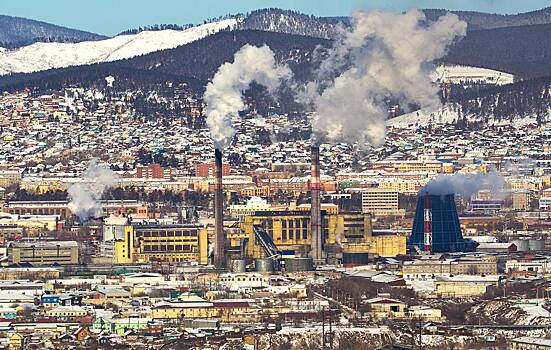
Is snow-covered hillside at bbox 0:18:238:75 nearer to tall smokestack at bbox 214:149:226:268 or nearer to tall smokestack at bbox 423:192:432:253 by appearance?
tall smokestack at bbox 423:192:432:253

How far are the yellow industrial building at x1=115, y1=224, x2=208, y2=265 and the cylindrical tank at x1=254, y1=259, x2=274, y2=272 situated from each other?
4.19m

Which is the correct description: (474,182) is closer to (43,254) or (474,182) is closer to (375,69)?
(375,69)

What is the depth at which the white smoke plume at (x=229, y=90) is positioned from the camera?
2662 inches

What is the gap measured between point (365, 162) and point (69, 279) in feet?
117

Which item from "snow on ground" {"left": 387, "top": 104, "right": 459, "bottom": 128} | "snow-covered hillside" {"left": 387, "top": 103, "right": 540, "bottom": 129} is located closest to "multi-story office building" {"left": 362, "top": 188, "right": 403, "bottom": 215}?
"snow-covered hillside" {"left": 387, "top": 103, "right": 540, "bottom": 129}

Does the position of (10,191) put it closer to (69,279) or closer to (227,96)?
(227,96)

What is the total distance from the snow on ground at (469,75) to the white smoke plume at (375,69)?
33.6 meters

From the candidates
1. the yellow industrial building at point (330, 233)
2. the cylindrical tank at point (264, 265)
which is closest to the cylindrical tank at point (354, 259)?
the yellow industrial building at point (330, 233)

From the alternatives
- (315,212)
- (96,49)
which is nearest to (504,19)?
(96,49)

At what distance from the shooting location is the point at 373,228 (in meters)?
71.1

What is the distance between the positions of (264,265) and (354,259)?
2.96m

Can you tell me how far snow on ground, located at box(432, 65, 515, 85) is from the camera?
11269 cm

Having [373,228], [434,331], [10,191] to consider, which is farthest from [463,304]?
[10,191]

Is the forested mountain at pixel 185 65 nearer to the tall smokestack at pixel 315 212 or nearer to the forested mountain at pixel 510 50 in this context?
the forested mountain at pixel 510 50
